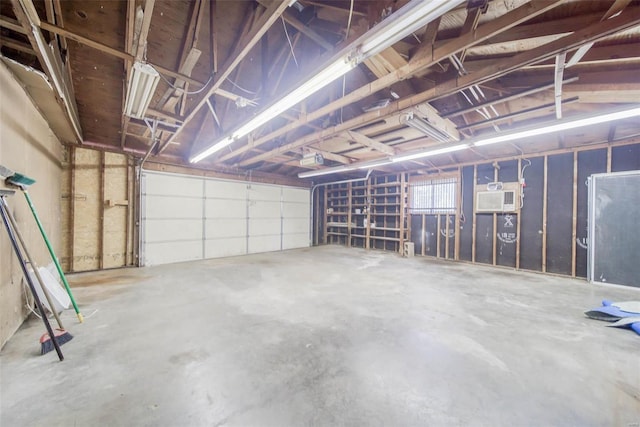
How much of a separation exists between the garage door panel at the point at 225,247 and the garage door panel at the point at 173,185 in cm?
149

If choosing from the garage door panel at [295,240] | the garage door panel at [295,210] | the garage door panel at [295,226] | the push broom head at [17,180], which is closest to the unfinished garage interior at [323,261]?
the push broom head at [17,180]

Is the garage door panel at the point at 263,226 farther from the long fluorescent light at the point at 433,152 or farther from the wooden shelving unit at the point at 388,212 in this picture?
the long fluorescent light at the point at 433,152

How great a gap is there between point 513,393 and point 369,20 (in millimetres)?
3007

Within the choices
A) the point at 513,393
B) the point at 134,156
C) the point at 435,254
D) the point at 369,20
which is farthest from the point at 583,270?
the point at 134,156

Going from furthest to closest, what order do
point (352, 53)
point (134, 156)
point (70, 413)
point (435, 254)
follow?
1. point (435, 254)
2. point (134, 156)
3. point (352, 53)
4. point (70, 413)

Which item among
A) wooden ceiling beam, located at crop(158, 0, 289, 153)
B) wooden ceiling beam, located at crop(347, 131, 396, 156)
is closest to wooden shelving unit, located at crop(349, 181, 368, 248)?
wooden ceiling beam, located at crop(347, 131, 396, 156)

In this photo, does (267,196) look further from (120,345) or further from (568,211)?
(568,211)

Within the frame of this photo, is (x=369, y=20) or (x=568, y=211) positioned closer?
(x=369, y=20)

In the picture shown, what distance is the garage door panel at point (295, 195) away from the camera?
8906 millimetres

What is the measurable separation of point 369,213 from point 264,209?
3.81 m

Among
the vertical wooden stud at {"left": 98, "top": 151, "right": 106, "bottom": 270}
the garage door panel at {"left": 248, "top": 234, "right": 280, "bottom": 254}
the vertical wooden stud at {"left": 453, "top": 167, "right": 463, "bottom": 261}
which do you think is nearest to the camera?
the vertical wooden stud at {"left": 98, "top": 151, "right": 106, "bottom": 270}

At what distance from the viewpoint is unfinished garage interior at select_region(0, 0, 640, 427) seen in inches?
65.9

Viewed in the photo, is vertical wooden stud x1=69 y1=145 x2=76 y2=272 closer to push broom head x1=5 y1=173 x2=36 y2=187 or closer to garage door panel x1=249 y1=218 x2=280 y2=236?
push broom head x1=5 y1=173 x2=36 y2=187

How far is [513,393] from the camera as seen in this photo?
1.71m
